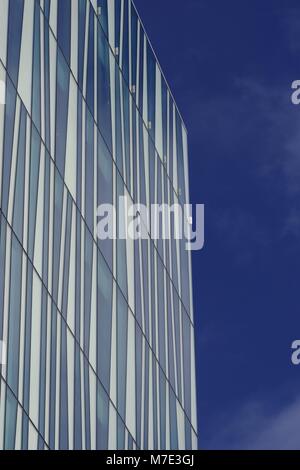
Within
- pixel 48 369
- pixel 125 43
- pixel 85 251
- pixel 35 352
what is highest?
pixel 125 43

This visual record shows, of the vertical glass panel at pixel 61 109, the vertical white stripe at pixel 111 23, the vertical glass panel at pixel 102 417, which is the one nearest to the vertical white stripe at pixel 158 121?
the vertical white stripe at pixel 111 23

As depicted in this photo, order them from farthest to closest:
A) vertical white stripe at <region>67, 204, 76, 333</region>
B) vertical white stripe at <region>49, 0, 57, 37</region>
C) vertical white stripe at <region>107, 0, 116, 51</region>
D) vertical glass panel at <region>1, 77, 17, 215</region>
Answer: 1. vertical white stripe at <region>107, 0, 116, 51</region>
2. vertical white stripe at <region>49, 0, 57, 37</region>
3. vertical white stripe at <region>67, 204, 76, 333</region>
4. vertical glass panel at <region>1, 77, 17, 215</region>

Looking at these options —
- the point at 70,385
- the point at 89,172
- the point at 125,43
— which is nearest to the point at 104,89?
the point at 89,172

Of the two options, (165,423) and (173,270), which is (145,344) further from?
(173,270)

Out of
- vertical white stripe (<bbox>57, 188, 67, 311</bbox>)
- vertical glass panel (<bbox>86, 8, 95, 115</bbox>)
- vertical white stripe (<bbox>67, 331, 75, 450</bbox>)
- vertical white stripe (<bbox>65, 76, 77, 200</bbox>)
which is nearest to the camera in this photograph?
vertical white stripe (<bbox>67, 331, 75, 450</bbox>)

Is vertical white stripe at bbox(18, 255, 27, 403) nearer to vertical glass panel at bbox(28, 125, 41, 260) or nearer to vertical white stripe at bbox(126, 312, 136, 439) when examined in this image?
vertical glass panel at bbox(28, 125, 41, 260)

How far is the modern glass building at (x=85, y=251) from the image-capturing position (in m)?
40.4

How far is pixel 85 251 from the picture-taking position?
4744cm

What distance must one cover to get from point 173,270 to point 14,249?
73.1 feet

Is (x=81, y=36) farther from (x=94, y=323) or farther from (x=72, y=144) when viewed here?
(x=94, y=323)

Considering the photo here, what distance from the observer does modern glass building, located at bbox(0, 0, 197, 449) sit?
40.4 m

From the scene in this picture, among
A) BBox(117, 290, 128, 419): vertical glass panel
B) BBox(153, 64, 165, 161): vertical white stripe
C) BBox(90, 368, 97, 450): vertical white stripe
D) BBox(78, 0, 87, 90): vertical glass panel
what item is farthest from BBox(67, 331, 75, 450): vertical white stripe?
BBox(153, 64, 165, 161): vertical white stripe

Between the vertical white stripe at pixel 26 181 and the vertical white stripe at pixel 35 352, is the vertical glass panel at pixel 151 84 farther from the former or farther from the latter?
the vertical white stripe at pixel 35 352
